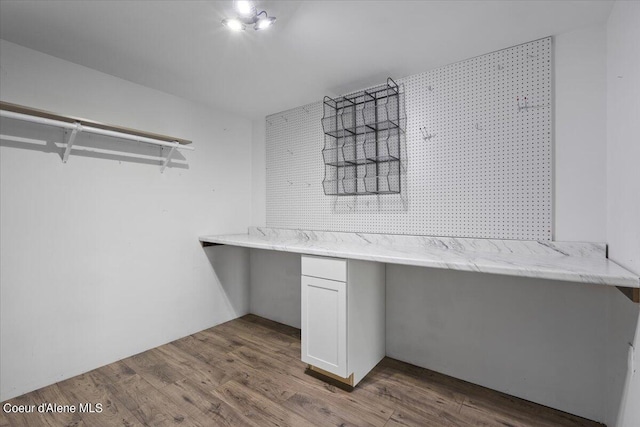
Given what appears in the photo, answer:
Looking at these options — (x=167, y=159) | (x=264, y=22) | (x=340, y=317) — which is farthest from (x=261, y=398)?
(x=264, y=22)

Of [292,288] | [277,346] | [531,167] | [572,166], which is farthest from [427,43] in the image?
[277,346]

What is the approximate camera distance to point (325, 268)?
1931 millimetres

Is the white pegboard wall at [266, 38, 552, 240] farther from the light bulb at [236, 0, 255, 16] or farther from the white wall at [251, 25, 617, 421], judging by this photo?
the light bulb at [236, 0, 255, 16]

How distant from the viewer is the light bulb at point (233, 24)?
61.4 inches

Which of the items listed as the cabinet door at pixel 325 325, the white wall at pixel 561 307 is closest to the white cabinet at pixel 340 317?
the cabinet door at pixel 325 325

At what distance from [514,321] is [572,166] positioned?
97 centimetres

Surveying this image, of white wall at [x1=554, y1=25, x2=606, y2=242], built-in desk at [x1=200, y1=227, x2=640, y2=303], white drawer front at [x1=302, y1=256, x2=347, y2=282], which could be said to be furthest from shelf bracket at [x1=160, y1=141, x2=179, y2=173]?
white wall at [x1=554, y1=25, x2=606, y2=242]

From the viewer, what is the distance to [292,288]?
2.94 m

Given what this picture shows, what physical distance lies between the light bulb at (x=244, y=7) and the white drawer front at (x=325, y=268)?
4.69ft

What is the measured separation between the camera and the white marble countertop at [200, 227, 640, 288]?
1.21 meters

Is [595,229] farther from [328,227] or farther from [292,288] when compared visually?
[292,288]

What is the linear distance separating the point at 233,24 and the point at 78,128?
3.91 feet

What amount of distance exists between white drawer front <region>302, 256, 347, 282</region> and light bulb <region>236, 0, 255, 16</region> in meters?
1.43

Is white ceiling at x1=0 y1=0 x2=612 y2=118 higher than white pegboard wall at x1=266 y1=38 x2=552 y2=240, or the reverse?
white ceiling at x1=0 y1=0 x2=612 y2=118
